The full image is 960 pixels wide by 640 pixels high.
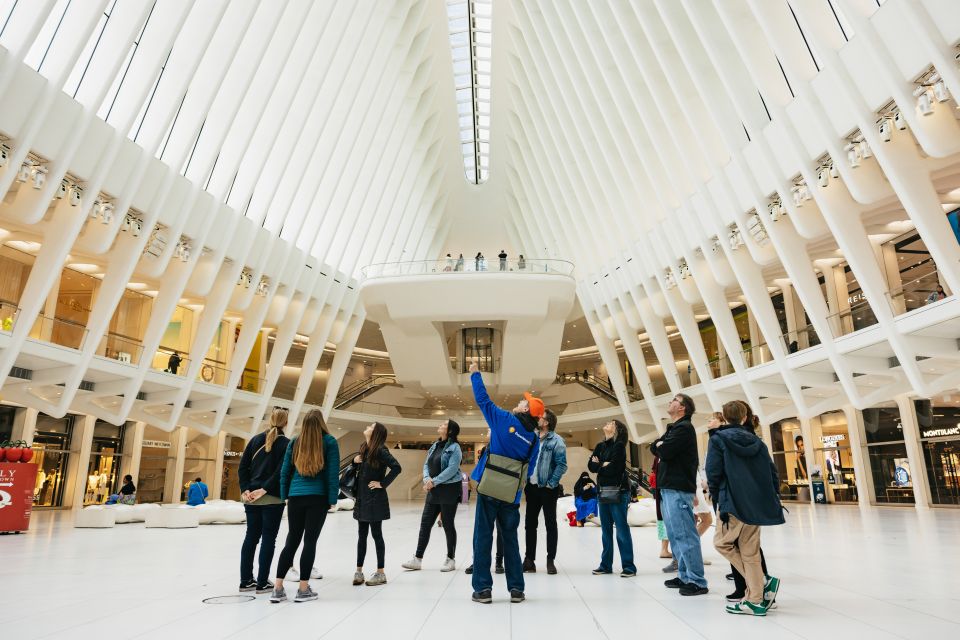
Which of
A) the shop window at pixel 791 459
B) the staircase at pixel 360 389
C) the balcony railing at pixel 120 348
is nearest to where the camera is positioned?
the balcony railing at pixel 120 348

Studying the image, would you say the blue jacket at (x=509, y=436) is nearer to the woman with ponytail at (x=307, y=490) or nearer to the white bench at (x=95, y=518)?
the woman with ponytail at (x=307, y=490)

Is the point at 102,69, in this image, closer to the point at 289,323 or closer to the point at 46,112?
the point at 46,112

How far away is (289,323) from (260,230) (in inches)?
187

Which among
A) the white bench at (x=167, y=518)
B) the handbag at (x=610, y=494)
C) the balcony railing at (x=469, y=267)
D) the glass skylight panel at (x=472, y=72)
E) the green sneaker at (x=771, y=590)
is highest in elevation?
the glass skylight panel at (x=472, y=72)

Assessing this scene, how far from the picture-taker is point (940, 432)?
1759 centimetres

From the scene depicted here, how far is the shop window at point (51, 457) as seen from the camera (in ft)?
63.8

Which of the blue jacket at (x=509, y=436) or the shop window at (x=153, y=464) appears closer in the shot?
the blue jacket at (x=509, y=436)

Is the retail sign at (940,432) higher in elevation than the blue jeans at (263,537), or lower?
higher

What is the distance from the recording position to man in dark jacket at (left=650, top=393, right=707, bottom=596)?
209 inches

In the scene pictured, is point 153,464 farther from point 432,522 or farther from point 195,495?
point 432,522

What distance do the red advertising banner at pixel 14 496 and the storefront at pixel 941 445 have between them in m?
21.9

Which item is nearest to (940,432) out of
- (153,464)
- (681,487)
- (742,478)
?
(681,487)

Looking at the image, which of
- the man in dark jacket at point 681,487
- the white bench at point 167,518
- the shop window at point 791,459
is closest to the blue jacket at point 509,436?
the man in dark jacket at point 681,487

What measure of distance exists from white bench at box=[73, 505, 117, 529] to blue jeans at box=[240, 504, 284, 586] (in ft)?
31.5
